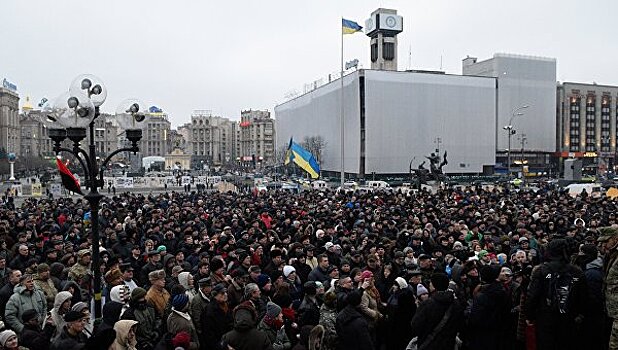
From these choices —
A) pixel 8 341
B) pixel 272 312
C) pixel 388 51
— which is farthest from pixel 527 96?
pixel 8 341

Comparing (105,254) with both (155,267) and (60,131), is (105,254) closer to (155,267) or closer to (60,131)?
(155,267)

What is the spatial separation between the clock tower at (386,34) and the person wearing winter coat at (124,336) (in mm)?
73046

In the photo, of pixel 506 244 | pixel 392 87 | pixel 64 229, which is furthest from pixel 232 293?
pixel 392 87

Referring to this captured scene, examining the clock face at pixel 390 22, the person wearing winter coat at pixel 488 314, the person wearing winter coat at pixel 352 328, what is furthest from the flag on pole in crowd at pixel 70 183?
the clock face at pixel 390 22

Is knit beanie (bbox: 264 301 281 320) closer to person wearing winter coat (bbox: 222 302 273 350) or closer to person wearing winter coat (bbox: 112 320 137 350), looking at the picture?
person wearing winter coat (bbox: 222 302 273 350)

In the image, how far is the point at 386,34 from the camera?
74875 mm

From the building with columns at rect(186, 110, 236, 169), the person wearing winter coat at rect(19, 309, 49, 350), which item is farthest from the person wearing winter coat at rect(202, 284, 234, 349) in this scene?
the building with columns at rect(186, 110, 236, 169)

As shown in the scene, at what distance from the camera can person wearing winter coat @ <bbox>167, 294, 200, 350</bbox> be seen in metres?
5.39

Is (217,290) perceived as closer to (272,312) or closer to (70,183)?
(272,312)

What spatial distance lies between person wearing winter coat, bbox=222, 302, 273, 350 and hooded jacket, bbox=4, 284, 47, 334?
9.32ft

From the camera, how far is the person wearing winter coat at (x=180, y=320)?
17.7 feet

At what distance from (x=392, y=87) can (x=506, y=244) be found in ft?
194

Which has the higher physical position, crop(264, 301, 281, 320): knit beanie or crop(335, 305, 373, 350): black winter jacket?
crop(264, 301, 281, 320): knit beanie

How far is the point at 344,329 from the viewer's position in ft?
17.1
